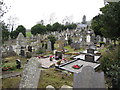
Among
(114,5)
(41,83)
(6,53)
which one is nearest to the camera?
(41,83)

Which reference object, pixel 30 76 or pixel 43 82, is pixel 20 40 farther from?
pixel 30 76

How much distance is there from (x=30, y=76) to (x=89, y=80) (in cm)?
241

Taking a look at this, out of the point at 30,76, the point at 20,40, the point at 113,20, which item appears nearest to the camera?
the point at 30,76

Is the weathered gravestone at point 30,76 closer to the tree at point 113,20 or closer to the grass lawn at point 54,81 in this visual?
the grass lawn at point 54,81

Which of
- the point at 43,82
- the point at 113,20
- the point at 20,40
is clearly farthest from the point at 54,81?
the point at 20,40

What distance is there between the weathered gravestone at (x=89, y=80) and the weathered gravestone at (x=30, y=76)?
1.73 m

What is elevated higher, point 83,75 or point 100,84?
point 83,75

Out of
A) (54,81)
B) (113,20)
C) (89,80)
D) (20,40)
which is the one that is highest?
(113,20)

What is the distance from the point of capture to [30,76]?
14.4 feet

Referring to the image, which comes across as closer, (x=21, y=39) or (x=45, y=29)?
(x=21, y=39)

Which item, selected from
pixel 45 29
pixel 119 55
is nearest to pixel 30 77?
pixel 119 55

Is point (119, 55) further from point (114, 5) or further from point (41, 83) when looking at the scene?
point (41, 83)

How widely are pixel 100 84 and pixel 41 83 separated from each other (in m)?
2.99

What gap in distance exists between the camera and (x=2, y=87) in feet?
16.4
